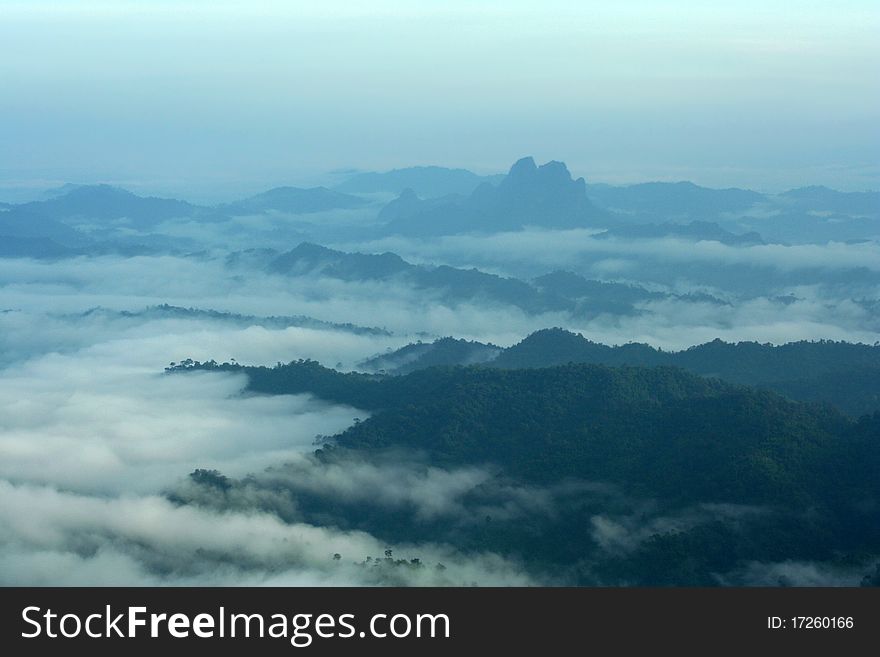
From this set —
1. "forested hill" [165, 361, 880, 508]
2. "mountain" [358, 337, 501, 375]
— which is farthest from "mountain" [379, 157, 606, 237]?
"forested hill" [165, 361, 880, 508]

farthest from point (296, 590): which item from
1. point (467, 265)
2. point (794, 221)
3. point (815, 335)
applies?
point (794, 221)

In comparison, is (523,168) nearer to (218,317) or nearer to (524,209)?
(524,209)

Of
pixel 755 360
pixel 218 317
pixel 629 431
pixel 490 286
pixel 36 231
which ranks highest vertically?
pixel 36 231

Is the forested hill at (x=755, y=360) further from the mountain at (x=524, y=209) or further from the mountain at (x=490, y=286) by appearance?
the mountain at (x=524, y=209)

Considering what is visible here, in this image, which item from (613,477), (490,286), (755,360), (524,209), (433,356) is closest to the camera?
(613,477)

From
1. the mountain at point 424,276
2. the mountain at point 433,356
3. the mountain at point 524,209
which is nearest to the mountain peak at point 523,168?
the mountain at point 524,209

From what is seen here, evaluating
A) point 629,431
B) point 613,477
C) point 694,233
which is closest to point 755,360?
point 629,431

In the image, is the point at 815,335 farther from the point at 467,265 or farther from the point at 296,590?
the point at 296,590
